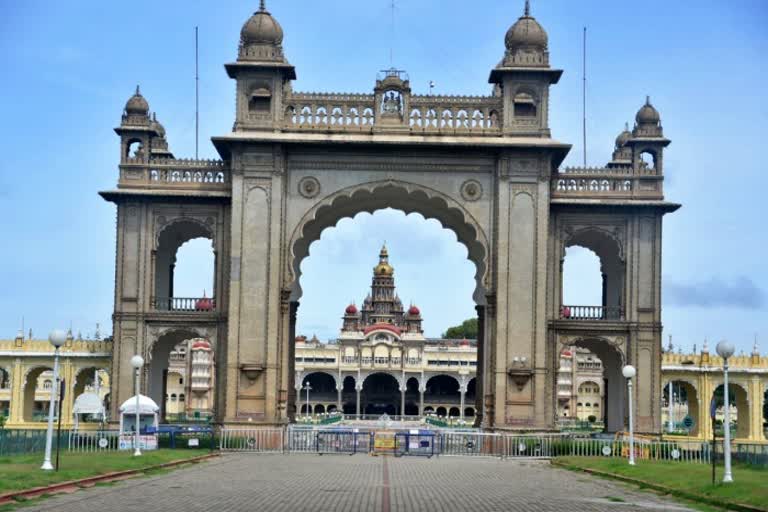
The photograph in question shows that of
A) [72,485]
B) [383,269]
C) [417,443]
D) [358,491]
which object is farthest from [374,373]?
[72,485]

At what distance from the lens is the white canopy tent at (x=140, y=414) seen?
121ft

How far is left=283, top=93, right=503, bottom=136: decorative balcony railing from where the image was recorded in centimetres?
4256

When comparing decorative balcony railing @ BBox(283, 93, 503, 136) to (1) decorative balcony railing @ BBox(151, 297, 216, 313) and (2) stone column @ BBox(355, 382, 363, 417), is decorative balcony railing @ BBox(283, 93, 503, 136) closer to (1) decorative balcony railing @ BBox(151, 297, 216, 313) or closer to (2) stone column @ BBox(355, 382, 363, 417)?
(1) decorative balcony railing @ BBox(151, 297, 216, 313)

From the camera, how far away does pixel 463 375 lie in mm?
124688

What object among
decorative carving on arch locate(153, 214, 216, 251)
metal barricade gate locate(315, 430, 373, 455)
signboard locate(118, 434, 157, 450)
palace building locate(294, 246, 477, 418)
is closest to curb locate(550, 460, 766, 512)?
metal barricade gate locate(315, 430, 373, 455)

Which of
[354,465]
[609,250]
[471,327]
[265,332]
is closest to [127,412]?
[265,332]

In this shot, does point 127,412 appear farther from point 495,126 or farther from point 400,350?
point 400,350

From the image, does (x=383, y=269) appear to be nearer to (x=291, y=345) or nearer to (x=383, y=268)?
(x=383, y=268)

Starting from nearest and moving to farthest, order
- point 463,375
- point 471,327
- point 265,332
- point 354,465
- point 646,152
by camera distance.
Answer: point 354,465 < point 265,332 < point 646,152 < point 463,375 < point 471,327

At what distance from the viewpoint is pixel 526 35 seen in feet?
140

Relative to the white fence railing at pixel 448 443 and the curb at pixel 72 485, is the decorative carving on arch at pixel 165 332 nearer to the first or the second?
the white fence railing at pixel 448 443

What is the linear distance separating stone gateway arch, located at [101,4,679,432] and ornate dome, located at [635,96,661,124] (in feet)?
3.60

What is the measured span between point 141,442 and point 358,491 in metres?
14.8

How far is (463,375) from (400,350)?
7.33m
